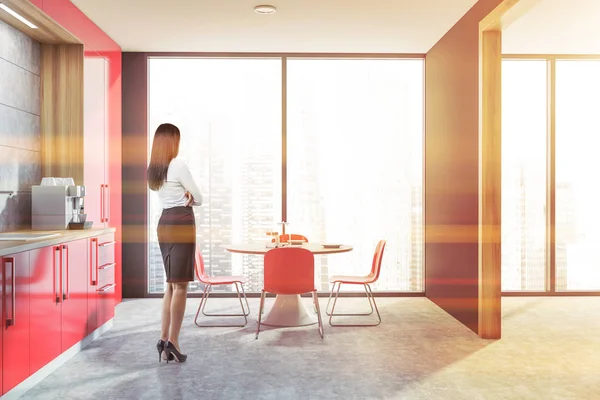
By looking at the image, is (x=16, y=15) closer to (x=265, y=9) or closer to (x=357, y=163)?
(x=265, y=9)

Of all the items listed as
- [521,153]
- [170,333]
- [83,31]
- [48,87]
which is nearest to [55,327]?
[170,333]

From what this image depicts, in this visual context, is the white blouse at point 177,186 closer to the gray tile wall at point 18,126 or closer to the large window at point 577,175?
the gray tile wall at point 18,126

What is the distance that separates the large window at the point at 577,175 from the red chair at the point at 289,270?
3.95 m

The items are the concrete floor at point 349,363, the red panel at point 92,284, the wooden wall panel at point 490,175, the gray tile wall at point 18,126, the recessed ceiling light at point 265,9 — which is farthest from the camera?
the recessed ceiling light at point 265,9

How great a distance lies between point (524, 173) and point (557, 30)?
1.80 metres

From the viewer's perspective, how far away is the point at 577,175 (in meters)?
7.25

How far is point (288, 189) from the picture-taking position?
707 cm

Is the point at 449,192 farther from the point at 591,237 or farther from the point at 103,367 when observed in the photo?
the point at 103,367

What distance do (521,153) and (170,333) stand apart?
5.07 m

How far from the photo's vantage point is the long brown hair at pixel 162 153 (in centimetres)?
409

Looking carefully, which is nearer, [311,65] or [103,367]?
[103,367]

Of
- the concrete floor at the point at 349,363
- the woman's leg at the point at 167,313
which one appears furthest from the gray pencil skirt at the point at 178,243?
the concrete floor at the point at 349,363

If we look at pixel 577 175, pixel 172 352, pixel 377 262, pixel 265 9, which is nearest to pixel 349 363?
pixel 172 352

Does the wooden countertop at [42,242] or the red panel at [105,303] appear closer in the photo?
the wooden countertop at [42,242]
